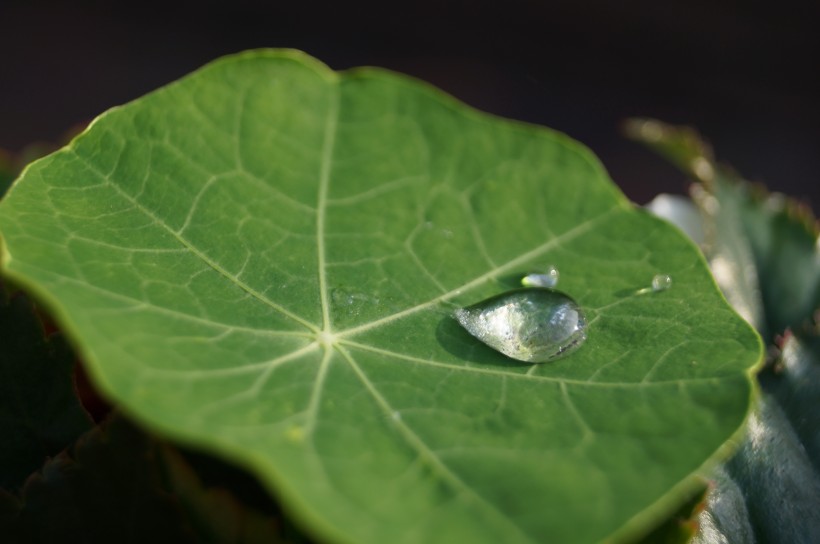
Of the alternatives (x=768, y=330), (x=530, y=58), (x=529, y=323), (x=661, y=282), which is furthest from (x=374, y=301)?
(x=530, y=58)

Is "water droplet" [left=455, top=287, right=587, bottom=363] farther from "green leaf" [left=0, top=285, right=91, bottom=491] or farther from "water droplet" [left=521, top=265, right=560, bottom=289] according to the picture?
"green leaf" [left=0, top=285, right=91, bottom=491]

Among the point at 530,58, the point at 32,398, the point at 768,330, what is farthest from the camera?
the point at 530,58

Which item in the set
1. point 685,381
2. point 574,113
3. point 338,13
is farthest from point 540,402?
point 338,13

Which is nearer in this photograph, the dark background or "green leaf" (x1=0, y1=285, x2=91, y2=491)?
"green leaf" (x1=0, y1=285, x2=91, y2=491)

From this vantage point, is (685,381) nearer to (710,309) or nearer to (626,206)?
(710,309)

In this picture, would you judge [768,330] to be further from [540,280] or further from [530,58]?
[530,58]

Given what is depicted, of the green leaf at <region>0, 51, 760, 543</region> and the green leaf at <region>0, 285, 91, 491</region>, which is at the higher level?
the green leaf at <region>0, 51, 760, 543</region>

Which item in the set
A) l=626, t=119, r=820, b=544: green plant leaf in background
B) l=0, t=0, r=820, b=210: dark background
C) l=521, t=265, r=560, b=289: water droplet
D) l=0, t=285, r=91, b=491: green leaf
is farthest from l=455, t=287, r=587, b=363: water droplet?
l=0, t=0, r=820, b=210: dark background
